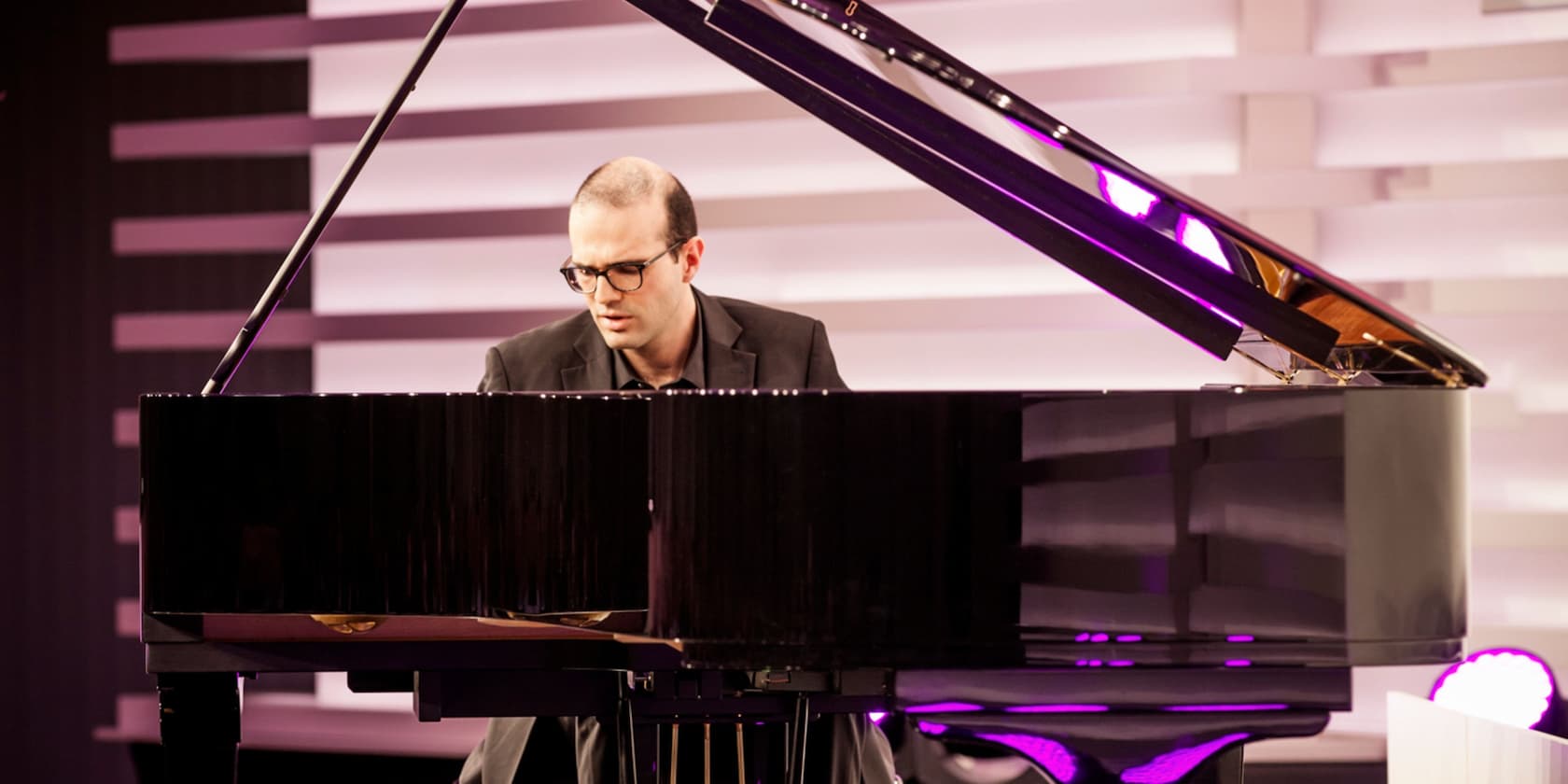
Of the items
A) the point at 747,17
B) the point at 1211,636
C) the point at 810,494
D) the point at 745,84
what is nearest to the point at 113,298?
the point at 745,84

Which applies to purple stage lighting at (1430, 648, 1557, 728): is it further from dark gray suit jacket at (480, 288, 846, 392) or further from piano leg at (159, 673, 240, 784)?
piano leg at (159, 673, 240, 784)

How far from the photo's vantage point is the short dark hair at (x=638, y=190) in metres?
2.27

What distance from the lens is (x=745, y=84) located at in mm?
3467

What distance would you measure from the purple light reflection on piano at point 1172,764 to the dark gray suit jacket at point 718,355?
103cm

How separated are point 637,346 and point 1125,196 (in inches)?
36.2

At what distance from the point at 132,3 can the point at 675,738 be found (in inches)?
110

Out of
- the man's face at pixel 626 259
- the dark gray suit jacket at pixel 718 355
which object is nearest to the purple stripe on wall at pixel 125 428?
the dark gray suit jacket at pixel 718 355

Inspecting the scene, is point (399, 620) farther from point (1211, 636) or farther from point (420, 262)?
point (420, 262)

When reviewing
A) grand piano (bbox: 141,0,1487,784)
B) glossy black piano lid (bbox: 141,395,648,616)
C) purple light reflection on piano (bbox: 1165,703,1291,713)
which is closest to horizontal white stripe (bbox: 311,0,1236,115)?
grand piano (bbox: 141,0,1487,784)

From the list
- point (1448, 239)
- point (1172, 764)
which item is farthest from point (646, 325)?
point (1448, 239)

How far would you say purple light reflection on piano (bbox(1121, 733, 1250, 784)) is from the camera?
151 centimetres

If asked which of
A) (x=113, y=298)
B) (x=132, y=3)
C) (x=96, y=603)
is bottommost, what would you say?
(x=96, y=603)

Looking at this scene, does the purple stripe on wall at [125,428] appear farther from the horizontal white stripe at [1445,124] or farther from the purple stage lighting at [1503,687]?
the purple stage lighting at [1503,687]

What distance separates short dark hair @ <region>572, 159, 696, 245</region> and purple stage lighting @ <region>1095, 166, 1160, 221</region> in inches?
33.0
